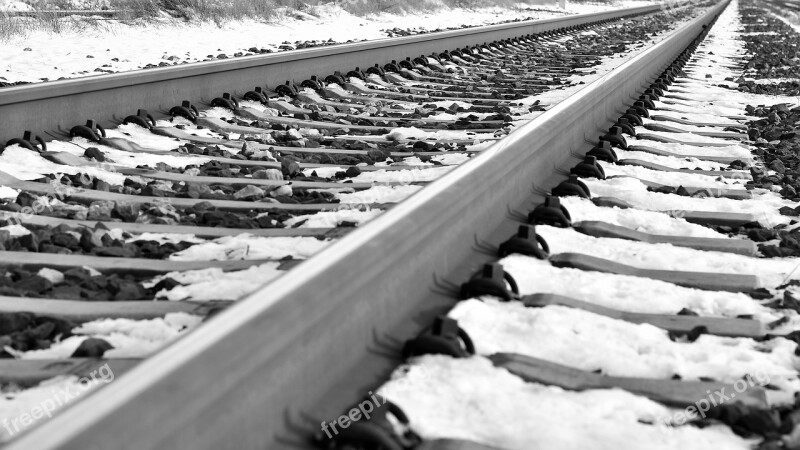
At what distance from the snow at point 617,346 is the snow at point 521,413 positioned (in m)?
0.17

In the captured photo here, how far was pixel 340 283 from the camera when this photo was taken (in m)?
2.03

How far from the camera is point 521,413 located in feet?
6.48

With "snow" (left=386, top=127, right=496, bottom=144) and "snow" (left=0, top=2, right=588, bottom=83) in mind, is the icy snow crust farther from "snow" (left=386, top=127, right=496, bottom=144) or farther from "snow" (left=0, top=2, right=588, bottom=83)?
"snow" (left=0, top=2, right=588, bottom=83)

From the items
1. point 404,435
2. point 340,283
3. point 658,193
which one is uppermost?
point 340,283

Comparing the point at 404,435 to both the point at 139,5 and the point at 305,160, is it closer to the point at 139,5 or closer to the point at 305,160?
the point at 305,160

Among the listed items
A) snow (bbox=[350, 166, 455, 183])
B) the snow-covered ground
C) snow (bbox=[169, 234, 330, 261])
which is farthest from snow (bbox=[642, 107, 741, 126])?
the snow-covered ground

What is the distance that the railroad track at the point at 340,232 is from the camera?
63.6 inches

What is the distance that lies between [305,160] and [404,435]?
3325 mm

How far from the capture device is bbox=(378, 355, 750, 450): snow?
1874 millimetres

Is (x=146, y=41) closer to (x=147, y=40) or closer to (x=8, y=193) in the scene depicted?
(x=147, y=40)

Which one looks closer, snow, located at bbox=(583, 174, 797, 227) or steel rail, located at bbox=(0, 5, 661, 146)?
snow, located at bbox=(583, 174, 797, 227)

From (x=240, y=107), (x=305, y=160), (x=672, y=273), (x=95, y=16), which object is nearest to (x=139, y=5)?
(x=95, y=16)

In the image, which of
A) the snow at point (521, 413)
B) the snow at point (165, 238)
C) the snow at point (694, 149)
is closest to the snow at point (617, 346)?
the snow at point (521, 413)

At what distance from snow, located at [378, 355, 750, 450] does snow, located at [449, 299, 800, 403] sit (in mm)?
168
